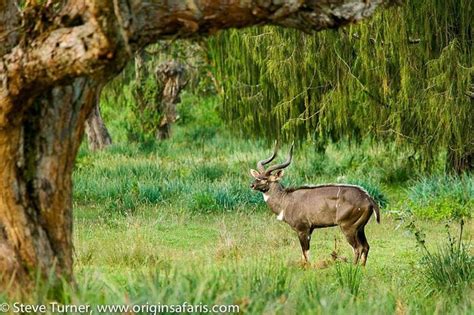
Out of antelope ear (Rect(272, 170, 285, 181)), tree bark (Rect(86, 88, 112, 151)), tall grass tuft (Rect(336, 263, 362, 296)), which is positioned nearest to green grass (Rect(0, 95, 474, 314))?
tall grass tuft (Rect(336, 263, 362, 296))

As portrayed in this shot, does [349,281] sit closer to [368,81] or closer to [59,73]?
[59,73]

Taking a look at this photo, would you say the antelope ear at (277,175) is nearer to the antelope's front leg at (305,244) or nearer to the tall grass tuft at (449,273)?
the antelope's front leg at (305,244)

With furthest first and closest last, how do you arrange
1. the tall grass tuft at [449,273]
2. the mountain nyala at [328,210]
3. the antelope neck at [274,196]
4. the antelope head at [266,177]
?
the antelope head at [266,177] → the antelope neck at [274,196] → the mountain nyala at [328,210] → the tall grass tuft at [449,273]

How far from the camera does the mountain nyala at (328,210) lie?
1292cm

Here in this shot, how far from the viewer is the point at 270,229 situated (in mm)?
14992

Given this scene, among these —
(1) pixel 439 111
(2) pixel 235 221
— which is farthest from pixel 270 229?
(1) pixel 439 111

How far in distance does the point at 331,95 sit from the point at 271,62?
3.98 ft

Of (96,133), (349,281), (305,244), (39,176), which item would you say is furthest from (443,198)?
(96,133)

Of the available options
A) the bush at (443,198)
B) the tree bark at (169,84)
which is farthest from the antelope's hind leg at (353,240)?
the tree bark at (169,84)

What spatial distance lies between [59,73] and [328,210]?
292 inches

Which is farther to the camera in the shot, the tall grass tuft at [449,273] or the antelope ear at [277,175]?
the antelope ear at [277,175]

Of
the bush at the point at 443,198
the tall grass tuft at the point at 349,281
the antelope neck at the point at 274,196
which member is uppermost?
the tall grass tuft at the point at 349,281

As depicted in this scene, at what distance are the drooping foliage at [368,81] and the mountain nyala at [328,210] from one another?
11.7 feet

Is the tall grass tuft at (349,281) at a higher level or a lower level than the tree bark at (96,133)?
higher
